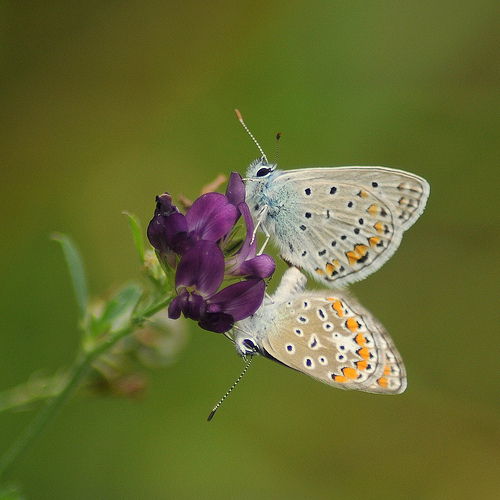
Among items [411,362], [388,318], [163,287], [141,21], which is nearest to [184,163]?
[141,21]

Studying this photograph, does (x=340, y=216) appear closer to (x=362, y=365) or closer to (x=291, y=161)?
(x=362, y=365)

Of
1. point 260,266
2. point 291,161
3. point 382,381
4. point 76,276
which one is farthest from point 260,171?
point 291,161

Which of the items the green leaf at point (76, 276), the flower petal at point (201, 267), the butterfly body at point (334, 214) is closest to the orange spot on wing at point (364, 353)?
the butterfly body at point (334, 214)

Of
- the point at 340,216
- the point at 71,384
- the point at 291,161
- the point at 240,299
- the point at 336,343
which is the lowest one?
the point at 291,161

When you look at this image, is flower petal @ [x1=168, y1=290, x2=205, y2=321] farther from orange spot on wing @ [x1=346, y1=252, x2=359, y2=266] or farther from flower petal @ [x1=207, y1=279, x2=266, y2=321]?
orange spot on wing @ [x1=346, y1=252, x2=359, y2=266]

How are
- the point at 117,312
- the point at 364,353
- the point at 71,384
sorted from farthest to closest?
the point at 117,312
the point at 364,353
the point at 71,384

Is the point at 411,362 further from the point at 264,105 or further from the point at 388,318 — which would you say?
the point at 264,105

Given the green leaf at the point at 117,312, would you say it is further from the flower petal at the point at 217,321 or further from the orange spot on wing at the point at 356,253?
the orange spot on wing at the point at 356,253
